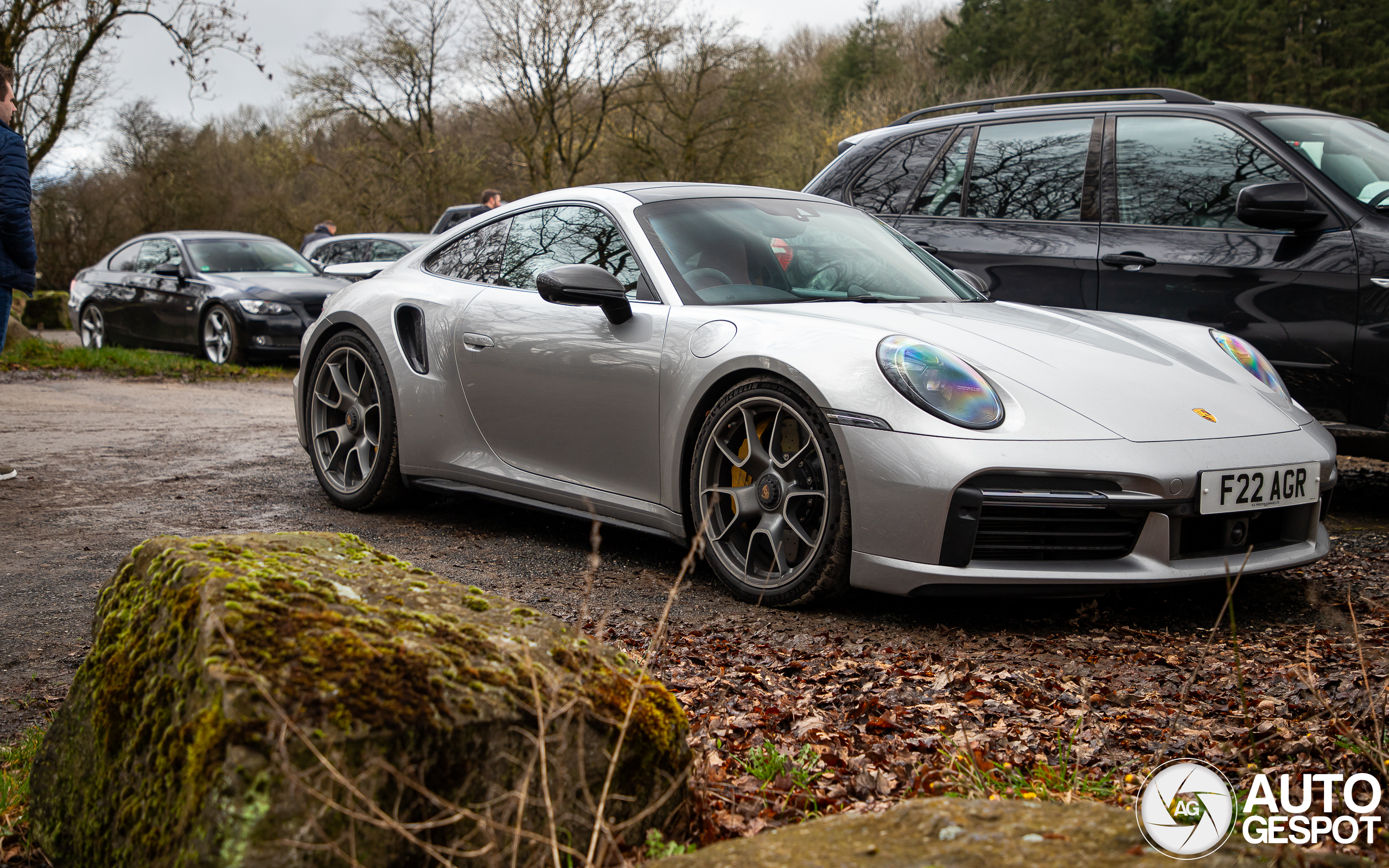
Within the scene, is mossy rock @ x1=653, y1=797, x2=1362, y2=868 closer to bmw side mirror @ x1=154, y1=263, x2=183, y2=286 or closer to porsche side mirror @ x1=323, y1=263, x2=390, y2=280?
porsche side mirror @ x1=323, y1=263, x2=390, y2=280

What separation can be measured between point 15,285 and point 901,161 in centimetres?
470

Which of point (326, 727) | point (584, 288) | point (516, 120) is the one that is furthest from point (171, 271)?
point (516, 120)

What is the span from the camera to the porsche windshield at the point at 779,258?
4270 millimetres

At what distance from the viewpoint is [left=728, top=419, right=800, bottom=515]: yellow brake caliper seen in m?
3.76

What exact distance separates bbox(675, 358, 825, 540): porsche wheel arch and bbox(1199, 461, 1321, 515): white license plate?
120 centimetres

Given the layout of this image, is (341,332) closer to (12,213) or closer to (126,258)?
(12,213)

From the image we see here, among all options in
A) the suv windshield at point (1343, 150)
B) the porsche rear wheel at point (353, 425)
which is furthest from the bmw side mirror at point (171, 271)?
the suv windshield at point (1343, 150)

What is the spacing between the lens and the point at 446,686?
1791 mm

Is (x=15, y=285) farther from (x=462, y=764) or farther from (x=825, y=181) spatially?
(x=462, y=764)

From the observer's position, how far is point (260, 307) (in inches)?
523

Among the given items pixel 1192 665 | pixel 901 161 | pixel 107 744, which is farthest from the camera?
pixel 901 161

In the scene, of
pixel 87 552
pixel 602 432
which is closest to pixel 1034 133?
pixel 602 432

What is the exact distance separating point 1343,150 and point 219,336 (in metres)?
11.7

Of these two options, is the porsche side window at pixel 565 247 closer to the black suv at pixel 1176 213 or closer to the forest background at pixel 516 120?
the black suv at pixel 1176 213
